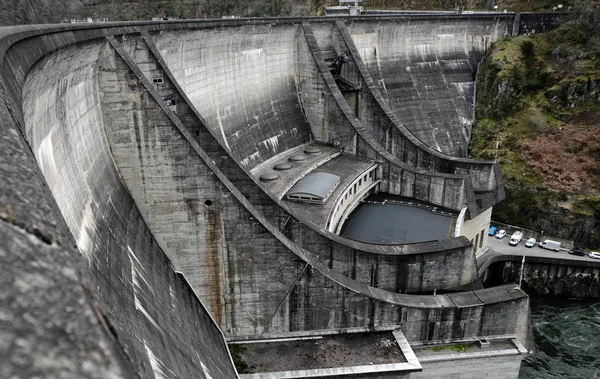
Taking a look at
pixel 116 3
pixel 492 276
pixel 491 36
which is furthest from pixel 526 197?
pixel 116 3

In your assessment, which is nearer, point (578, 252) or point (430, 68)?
point (578, 252)

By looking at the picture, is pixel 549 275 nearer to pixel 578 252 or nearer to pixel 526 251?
pixel 526 251

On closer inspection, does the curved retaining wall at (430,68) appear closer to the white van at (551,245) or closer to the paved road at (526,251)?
the paved road at (526,251)

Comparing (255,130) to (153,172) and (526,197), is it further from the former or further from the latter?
(526,197)

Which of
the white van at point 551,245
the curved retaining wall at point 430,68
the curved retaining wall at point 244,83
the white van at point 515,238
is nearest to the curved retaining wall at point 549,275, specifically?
the white van at point 551,245

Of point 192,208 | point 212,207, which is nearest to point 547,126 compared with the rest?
point 212,207
